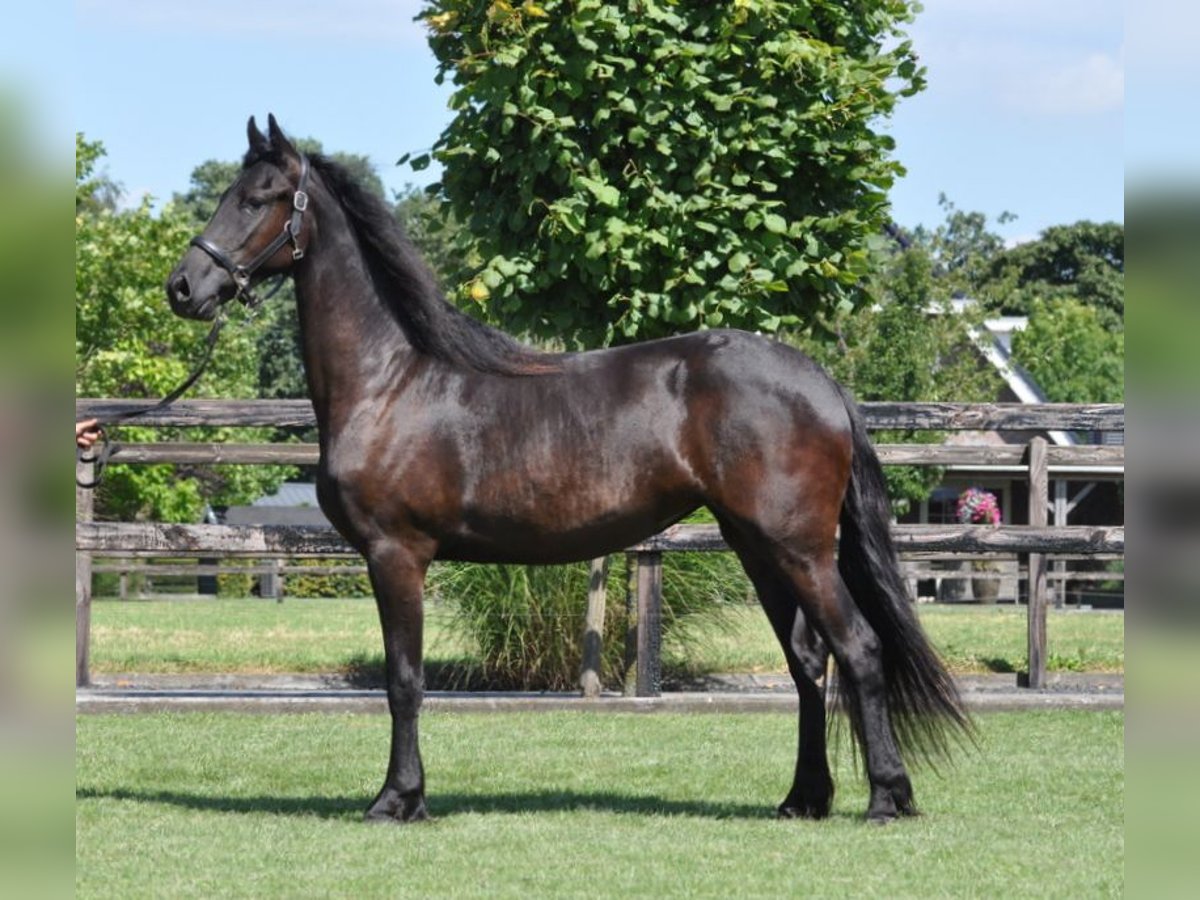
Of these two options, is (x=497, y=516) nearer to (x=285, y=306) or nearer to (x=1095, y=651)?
(x=1095, y=651)

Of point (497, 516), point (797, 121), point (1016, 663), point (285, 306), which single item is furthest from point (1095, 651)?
point (285, 306)

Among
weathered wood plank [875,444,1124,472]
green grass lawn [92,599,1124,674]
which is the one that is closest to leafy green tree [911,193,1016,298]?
green grass lawn [92,599,1124,674]

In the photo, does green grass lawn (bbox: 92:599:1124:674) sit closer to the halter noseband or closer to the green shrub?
the green shrub

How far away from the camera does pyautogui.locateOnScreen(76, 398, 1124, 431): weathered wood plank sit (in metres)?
8.80

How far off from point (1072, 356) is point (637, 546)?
108 feet

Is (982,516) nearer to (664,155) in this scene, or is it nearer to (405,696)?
(664,155)

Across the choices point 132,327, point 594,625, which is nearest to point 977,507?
point 132,327

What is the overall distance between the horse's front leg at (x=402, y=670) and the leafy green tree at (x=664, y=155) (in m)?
3.11

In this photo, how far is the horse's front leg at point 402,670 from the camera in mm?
5719

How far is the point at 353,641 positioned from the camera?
13.6 m

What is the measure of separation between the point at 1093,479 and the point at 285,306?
22.8 m

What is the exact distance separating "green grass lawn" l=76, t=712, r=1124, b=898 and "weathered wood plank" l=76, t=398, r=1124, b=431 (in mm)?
1701

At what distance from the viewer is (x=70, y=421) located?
6.26ft

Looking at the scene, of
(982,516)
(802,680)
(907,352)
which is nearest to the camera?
(802,680)
